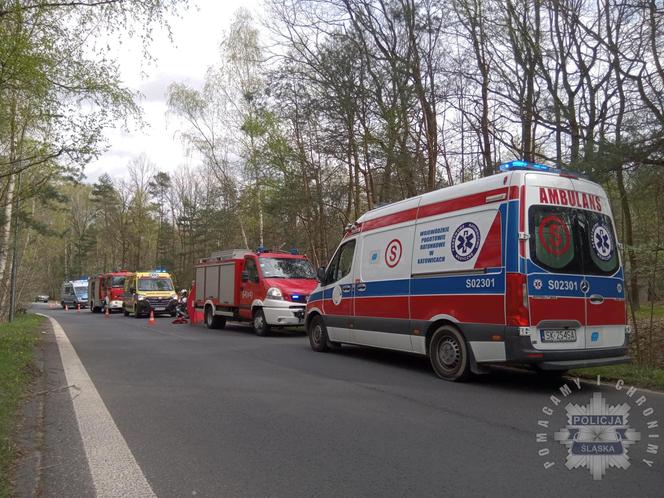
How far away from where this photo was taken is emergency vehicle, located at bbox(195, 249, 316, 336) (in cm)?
1529

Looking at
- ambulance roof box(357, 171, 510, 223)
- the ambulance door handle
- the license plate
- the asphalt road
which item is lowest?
the asphalt road

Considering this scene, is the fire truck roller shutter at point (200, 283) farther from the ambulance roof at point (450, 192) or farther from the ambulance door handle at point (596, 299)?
the ambulance door handle at point (596, 299)

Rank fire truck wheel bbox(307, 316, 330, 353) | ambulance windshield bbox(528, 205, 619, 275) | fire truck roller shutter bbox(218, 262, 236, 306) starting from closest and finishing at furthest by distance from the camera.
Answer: ambulance windshield bbox(528, 205, 619, 275) < fire truck wheel bbox(307, 316, 330, 353) < fire truck roller shutter bbox(218, 262, 236, 306)

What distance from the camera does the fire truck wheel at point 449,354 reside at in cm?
756

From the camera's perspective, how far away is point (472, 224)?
7441 millimetres

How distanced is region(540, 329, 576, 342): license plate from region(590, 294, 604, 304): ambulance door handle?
1.74ft

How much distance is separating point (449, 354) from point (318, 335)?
4194 mm

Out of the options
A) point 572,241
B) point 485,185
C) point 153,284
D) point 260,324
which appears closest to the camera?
point 572,241

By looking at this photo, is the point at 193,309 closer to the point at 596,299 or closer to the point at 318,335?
the point at 318,335

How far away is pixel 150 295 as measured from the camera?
91.0ft

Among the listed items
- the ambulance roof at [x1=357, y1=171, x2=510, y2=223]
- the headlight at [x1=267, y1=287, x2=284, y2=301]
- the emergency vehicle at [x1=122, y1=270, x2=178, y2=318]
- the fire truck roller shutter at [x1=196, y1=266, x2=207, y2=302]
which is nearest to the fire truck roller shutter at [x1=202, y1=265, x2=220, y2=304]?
the fire truck roller shutter at [x1=196, y1=266, x2=207, y2=302]

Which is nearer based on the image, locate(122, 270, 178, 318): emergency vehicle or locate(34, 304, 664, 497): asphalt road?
locate(34, 304, 664, 497): asphalt road

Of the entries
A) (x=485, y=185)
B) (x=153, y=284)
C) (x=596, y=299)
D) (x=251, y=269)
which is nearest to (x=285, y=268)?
(x=251, y=269)

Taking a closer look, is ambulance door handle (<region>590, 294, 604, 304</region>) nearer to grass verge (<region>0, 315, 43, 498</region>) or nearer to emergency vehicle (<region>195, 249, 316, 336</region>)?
grass verge (<region>0, 315, 43, 498</region>)
